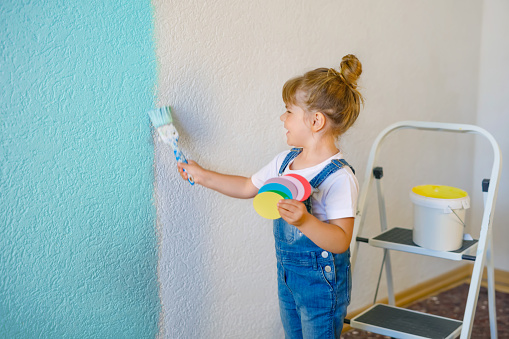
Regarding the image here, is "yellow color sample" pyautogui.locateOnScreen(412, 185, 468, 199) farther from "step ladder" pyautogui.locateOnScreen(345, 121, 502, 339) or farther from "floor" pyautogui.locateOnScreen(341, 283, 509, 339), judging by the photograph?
"floor" pyautogui.locateOnScreen(341, 283, 509, 339)

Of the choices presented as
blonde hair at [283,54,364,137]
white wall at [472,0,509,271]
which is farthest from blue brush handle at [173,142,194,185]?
white wall at [472,0,509,271]

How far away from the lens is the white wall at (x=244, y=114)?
137cm

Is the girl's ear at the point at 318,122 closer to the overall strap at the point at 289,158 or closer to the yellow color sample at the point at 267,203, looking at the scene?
the overall strap at the point at 289,158

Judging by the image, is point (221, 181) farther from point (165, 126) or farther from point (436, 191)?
point (436, 191)

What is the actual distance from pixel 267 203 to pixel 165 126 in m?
0.32

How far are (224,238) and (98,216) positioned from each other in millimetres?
406

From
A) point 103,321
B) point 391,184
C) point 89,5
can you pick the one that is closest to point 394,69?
point 391,184

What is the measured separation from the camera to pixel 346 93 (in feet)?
4.16

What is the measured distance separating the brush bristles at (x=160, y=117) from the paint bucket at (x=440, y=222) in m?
0.79

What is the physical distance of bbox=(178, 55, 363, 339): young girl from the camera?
49.2 inches

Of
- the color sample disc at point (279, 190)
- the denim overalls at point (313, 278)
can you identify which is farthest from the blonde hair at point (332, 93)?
the color sample disc at point (279, 190)

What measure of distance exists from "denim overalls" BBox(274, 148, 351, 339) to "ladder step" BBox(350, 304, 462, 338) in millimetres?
248

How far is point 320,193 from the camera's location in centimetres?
129

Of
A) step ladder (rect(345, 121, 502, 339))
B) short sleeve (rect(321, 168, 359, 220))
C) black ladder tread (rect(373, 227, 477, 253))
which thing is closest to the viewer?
short sleeve (rect(321, 168, 359, 220))
